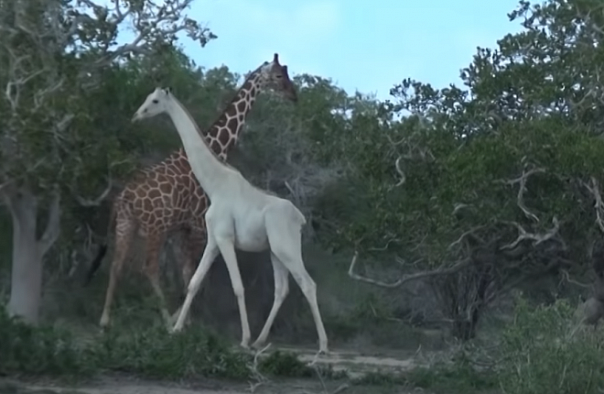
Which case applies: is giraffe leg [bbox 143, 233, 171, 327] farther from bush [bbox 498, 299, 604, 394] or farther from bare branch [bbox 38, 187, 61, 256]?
bush [bbox 498, 299, 604, 394]

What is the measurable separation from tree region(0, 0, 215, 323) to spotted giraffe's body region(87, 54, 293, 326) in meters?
1.01

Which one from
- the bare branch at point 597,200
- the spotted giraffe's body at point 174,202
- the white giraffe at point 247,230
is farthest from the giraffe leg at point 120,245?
the bare branch at point 597,200

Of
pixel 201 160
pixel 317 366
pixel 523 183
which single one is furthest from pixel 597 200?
pixel 201 160

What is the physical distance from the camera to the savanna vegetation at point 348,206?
525 inches

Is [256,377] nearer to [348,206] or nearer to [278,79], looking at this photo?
[278,79]

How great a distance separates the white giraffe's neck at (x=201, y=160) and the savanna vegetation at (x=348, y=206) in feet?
3.98

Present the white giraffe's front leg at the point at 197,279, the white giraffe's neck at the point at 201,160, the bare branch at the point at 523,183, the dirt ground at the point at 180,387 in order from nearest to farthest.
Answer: the dirt ground at the point at 180,387 < the white giraffe's front leg at the point at 197,279 < the bare branch at the point at 523,183 < the white giraffe's neck at the point at 201,160

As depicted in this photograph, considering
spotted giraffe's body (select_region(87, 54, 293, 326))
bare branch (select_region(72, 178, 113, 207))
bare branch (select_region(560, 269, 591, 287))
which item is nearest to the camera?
bare branch (select_region(72, 178, 113, 207))

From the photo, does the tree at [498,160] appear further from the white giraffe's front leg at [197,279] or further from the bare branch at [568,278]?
the white giraffe's front leg at [197,279]

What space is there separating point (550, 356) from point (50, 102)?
302 inches

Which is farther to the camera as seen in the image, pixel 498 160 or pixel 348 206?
pixel 348 206

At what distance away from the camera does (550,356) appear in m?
11.5

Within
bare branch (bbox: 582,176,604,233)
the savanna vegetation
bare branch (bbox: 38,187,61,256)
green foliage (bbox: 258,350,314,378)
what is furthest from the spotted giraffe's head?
green foliage (bbox: 258,350,314,378)

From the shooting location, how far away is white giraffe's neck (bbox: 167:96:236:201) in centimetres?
1702
